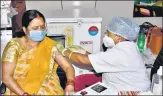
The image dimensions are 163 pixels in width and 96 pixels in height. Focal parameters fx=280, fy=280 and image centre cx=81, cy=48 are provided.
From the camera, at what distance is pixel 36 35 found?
2.20m

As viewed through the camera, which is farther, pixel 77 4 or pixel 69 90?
pixel 77 4

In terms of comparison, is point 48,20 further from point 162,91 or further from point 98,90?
point 162,91

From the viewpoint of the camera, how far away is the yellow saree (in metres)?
2.21

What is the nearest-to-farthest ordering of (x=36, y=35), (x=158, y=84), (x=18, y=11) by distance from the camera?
(x=158, y=84) < (x=36, y=35) < (x=18, y=11)

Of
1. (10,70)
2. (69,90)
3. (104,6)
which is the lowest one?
(69,90)

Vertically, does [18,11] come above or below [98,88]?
above

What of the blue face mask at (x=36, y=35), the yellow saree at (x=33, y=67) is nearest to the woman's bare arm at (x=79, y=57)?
the yellow saree at (x=33, y=67)

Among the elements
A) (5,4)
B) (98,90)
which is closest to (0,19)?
(5,4)

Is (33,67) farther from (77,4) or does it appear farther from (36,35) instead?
(77,4)

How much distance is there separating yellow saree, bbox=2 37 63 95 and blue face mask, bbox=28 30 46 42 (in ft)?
0.26

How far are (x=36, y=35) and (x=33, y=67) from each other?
26 centimetres

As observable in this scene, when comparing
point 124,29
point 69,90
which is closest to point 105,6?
point 124,29

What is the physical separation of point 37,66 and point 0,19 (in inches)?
69.2

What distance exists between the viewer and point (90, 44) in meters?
2.95
